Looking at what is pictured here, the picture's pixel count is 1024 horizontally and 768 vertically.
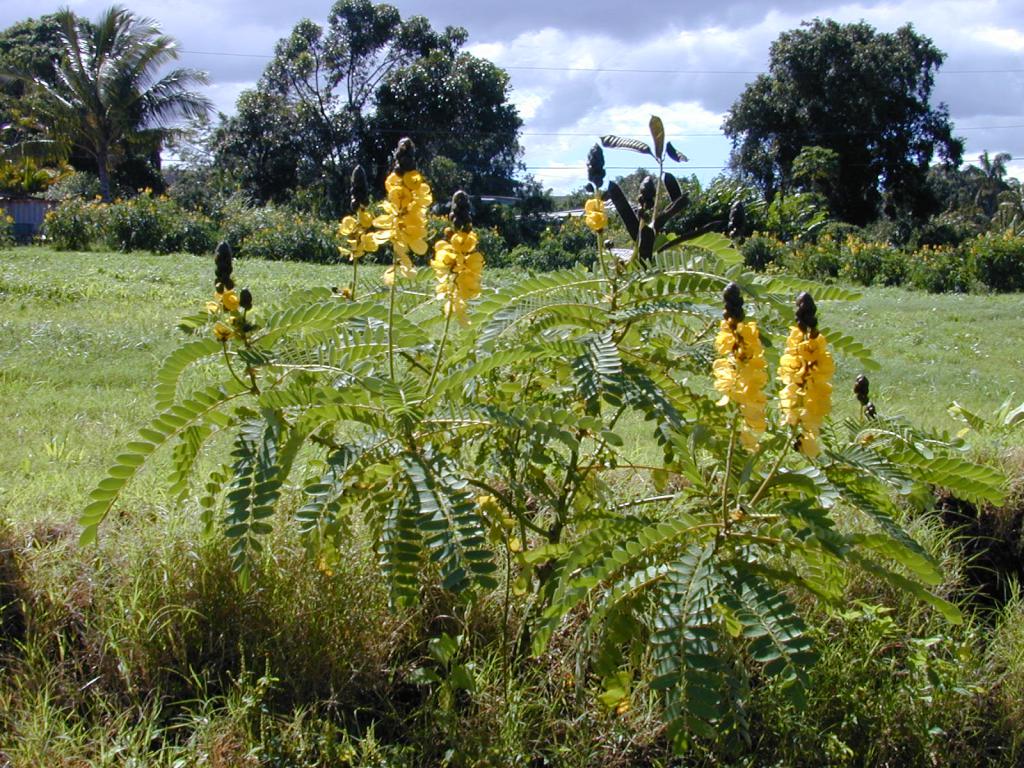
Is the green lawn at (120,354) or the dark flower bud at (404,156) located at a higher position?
the dark flower bud at (404,156)

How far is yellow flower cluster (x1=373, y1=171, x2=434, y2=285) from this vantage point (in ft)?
6.58

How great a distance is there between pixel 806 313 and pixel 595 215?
0.79 meters

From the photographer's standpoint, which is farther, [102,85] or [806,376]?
[102,85]

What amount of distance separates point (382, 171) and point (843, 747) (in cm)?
2675

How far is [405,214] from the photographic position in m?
2.03

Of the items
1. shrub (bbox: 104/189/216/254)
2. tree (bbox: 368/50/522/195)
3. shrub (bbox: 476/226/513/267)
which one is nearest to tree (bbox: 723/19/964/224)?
tree (bbox: 368/50/522/195)

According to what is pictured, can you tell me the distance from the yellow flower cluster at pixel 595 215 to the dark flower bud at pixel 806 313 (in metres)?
0.72

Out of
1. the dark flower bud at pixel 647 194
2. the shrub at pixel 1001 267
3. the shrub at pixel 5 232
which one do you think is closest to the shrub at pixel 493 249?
the shrub at pixel 5 232

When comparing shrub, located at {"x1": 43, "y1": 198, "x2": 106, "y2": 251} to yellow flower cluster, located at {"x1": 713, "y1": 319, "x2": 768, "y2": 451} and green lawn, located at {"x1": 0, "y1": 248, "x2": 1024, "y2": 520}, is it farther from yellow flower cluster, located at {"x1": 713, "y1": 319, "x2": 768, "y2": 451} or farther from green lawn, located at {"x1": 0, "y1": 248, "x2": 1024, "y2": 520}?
yellow flower cluster, located at {"x1": 713, "y1": 319, "x2": 768, "y2": 451}

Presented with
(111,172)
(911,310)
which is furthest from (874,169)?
(111,172)

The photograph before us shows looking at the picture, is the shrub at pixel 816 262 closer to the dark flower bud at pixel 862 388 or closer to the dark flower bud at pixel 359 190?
the dark flower bud at pixel 862 388

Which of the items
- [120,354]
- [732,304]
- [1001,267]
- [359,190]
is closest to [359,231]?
[359,190]

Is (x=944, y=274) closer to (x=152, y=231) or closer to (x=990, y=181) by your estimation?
(x=152, y=231)

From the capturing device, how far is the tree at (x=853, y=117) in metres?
29.2
